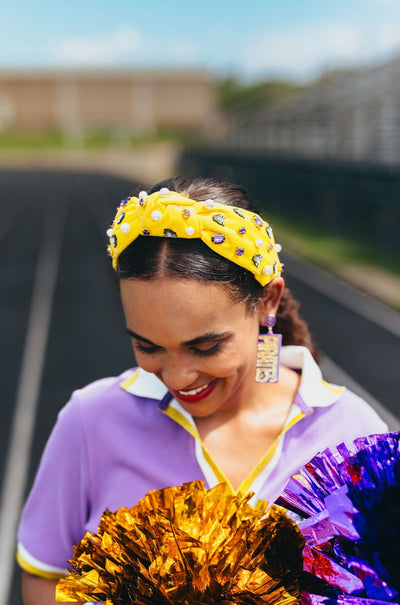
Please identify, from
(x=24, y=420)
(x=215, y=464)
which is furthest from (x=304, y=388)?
(x=24, y=420)

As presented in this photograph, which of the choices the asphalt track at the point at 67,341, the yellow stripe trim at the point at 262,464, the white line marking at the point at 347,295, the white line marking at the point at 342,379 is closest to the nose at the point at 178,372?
the yellow stripe trim at the point at 262,464

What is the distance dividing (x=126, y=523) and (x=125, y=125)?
3972 inches

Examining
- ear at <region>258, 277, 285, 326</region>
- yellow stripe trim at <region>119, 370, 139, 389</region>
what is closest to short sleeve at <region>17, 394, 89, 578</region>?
yellow stripe trim at <region>119, 370, 139, 389</region>

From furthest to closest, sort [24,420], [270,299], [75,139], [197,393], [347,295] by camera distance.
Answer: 1. [75,139]
2. [347,295]
3. [24,420]
4. [270,299]
5. [197,393]

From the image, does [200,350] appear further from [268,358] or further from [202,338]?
[268,358]

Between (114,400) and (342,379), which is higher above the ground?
(114,400)

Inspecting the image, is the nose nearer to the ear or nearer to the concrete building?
the ear

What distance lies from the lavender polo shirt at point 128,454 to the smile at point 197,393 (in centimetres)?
9

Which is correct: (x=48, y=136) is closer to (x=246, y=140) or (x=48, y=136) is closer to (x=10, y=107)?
(x=10, y=107)

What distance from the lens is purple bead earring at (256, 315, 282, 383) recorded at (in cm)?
179

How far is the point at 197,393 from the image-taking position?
171cm

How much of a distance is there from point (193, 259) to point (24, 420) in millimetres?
5601

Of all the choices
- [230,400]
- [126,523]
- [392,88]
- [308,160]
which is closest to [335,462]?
[126,523]

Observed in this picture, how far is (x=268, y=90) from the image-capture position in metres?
102
